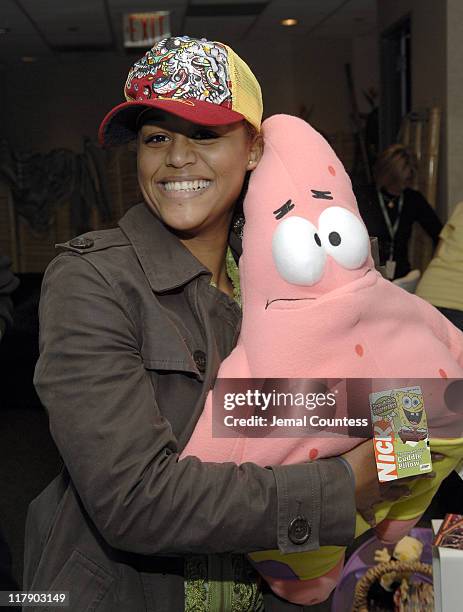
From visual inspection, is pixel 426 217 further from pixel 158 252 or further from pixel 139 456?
pixel 139 456

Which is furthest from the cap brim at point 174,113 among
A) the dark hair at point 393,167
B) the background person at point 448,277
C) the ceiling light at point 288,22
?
the ceiling light at point 288,22

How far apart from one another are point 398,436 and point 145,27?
4351 millimetres

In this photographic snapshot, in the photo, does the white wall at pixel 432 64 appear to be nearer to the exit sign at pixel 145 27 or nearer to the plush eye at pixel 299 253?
the exit sign at pixel 145 27

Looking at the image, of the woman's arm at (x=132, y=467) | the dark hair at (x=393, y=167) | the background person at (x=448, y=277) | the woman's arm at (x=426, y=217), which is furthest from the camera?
the woman's arm at (x=426, y=217)

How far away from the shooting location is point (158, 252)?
0.90 metres

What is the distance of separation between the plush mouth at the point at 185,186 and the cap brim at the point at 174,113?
0.24 feet

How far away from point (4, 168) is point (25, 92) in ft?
3.43

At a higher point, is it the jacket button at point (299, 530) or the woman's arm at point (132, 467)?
the woman's arm at point (132, 467)

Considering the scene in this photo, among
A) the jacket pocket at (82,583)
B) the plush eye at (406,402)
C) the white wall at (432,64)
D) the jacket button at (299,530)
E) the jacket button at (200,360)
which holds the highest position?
the white wall at (432,64)

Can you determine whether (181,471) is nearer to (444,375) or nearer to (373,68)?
(444,375)

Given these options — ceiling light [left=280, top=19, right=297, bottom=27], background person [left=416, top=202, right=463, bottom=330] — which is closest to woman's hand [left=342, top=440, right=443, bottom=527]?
background person [left=416, top=202, right=463, bottom=330]

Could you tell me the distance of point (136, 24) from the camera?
15.6 feet

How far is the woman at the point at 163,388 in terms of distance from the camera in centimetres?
77

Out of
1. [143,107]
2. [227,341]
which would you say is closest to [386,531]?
[227,341]
